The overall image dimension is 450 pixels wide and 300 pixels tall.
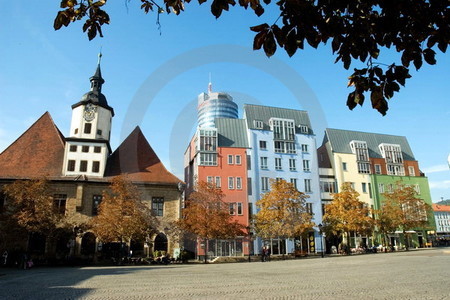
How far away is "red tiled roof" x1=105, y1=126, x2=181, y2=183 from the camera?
133ft

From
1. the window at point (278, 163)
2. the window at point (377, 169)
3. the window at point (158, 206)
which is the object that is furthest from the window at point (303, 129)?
the window at point (158, 206)

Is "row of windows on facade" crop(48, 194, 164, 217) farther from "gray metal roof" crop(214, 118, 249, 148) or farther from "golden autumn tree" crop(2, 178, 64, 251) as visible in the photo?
"gray metal roof" crop(214, 118, 249, 148)

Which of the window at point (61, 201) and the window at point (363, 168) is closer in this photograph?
the window at point (61, 201)

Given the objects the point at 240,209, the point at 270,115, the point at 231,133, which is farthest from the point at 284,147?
the point at 240,209

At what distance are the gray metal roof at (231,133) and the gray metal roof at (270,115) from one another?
4.90ft

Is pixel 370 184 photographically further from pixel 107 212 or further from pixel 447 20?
pixel 447 20

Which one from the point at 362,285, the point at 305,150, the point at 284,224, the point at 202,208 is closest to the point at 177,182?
the point at 202,208

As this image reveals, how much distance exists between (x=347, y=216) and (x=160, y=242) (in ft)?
76.3

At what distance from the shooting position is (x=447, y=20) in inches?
151

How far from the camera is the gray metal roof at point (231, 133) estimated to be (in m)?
50.5

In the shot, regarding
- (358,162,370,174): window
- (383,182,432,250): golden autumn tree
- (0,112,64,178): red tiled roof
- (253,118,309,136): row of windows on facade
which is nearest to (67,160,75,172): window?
(0,112,64,178): red tiled roof

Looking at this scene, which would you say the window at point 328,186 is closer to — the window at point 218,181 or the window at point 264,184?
the window at point 264,184

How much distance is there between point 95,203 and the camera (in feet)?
125

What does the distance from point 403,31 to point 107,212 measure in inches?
1249
